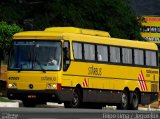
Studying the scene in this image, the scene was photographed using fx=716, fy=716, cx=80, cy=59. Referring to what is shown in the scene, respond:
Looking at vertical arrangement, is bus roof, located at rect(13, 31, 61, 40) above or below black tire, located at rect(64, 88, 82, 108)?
above

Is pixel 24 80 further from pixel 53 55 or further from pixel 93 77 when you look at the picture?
pixel 93 77

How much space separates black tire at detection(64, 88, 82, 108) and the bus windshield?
5.30 ft

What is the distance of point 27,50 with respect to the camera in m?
27.2

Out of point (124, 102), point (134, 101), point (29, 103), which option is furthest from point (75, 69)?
point (134, 101)

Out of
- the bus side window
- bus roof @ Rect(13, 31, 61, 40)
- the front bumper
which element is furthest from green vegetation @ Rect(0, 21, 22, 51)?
the bus side window

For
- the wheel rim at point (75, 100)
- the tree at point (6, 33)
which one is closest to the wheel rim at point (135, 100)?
the wheel rim at point (75, 100)

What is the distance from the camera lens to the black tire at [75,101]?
27.6m

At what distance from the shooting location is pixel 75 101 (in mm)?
27859

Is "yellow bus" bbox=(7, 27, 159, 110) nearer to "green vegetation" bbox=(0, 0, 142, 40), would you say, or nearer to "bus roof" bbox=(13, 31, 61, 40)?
"bus roof" bbox=(13, 31, 61, 40)

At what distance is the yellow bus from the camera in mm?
26922

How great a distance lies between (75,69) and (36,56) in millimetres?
1831

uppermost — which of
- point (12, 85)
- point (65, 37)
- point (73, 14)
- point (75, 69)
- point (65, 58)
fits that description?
point (73, 14)

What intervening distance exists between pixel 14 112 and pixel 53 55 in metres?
15.3

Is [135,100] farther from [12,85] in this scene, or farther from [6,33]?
[6,33]
